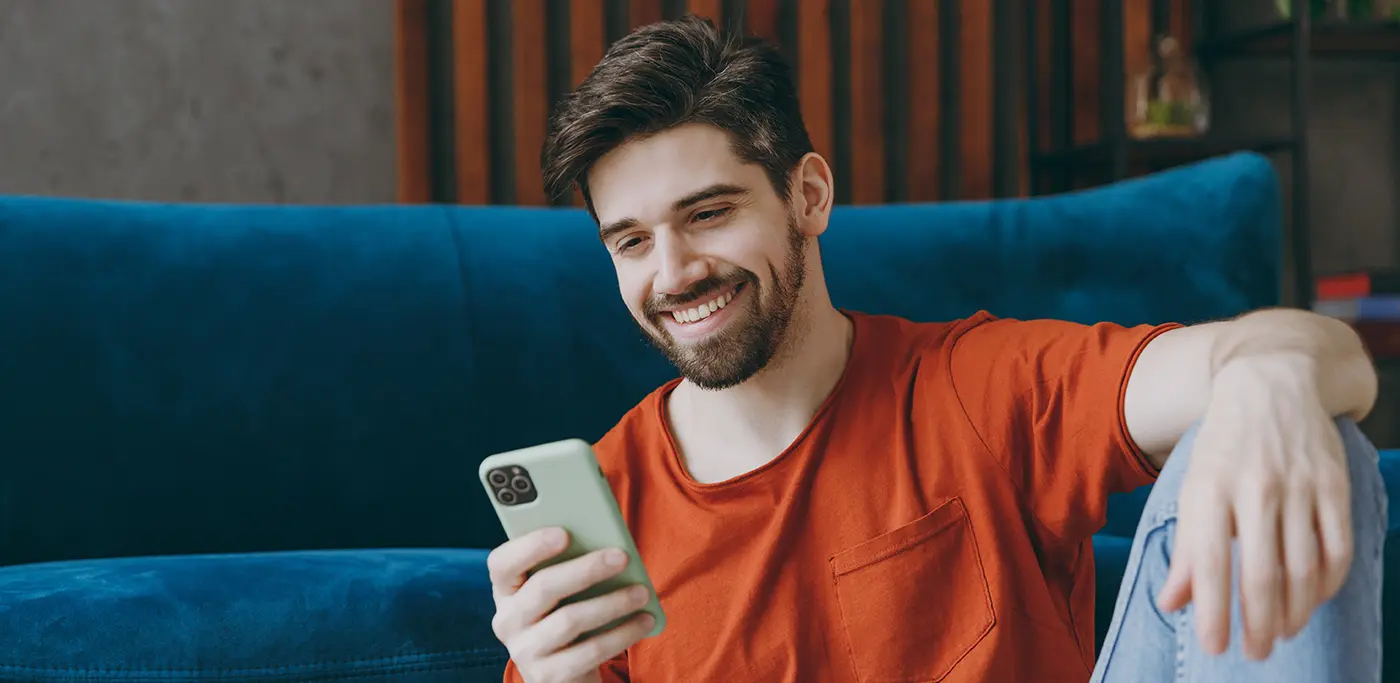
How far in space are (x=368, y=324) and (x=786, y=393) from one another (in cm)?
68

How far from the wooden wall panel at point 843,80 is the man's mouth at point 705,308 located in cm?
151

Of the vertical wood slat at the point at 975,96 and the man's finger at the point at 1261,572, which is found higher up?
the vertical wood slat at the point at 975,96

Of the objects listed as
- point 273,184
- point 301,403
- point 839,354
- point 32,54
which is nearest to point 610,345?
point 301,403

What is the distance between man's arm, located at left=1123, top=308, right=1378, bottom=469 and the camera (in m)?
0.65

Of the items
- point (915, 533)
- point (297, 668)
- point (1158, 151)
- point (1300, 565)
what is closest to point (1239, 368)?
point (1300, 565)

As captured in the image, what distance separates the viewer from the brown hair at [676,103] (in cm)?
99

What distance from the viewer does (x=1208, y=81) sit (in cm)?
280

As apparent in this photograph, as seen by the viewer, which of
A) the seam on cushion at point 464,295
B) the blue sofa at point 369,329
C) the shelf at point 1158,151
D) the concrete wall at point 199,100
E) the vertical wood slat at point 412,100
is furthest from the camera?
the shelf at point 1158,151

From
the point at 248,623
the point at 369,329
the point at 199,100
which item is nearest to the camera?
the point at 248,623

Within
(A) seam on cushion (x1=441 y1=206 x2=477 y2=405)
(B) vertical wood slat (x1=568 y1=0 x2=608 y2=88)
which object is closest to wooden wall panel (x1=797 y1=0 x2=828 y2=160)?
(B) vertical wood slat (x1=568 y1=0 x2=608 y2=88)

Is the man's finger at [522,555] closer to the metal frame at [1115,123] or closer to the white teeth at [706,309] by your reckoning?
the white teeth at [706,309]

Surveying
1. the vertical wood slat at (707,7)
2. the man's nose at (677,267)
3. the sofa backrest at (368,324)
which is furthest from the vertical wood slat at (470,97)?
the man's nose at (677,267)

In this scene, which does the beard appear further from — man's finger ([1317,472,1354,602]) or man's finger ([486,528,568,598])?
man's finger ([1317,472,1354,602])

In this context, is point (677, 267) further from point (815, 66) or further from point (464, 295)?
point (815, 66)
